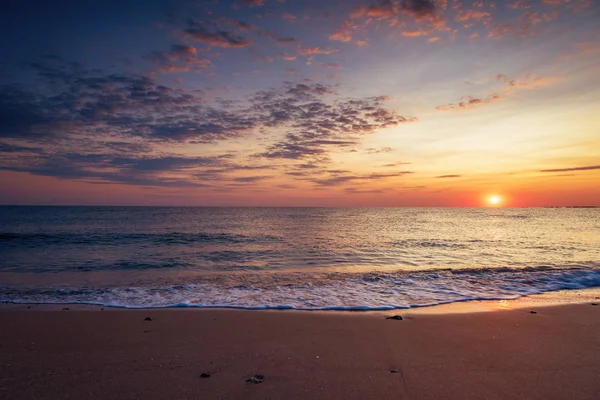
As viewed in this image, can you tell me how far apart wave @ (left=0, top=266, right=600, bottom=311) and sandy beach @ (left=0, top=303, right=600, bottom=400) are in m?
1.30

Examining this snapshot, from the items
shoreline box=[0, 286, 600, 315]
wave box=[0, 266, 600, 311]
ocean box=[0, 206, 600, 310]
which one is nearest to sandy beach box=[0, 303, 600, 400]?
shoreline box=[0, 286, 600, 315]

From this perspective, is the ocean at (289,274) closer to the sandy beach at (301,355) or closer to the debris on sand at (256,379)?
the sandy beach at (301,355)

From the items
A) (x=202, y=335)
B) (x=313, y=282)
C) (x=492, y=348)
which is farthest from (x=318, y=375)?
(x=313, y=282)

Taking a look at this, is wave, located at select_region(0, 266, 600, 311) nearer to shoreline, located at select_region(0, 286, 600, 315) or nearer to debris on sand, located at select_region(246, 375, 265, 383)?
shoreline, located at select_region(0, 286, 600, 315)

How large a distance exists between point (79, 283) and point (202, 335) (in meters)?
9.25

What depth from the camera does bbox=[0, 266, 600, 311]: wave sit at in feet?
31.8

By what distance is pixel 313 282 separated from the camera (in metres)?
12.9

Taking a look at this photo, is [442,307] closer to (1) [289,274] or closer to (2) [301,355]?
(2) [301,355]

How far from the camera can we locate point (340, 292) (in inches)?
437

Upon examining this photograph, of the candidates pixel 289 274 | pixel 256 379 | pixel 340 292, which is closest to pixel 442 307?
pixel 340 292

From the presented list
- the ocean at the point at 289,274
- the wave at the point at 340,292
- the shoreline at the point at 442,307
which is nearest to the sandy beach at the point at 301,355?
the shoreline at the point at 442,307

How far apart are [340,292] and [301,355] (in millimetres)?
5541

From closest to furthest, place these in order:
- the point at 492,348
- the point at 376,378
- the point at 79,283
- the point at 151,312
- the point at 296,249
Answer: the point at 376,378 → the point at 492,348 → the point at 151,312 → the point at 79,283 → the point at 296,249

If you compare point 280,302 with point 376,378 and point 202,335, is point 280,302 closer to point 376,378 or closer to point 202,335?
point 202,335
